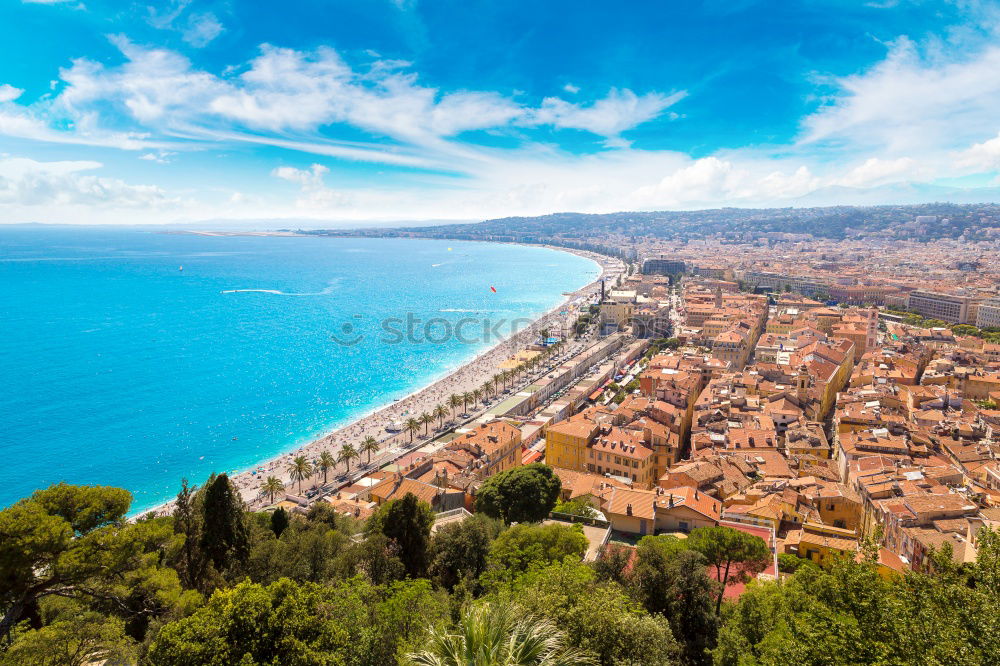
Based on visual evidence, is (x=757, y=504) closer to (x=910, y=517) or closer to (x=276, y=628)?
(x=910, y=517)

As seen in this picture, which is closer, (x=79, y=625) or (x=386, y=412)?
(x=79, y=625)

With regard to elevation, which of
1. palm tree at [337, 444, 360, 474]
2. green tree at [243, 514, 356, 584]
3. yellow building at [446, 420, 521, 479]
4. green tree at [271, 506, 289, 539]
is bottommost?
palm tree at [337, 444, 360, 474]

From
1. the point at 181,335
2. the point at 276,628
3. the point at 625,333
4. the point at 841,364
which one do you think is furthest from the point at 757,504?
the point at 181,335

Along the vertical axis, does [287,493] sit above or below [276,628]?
below

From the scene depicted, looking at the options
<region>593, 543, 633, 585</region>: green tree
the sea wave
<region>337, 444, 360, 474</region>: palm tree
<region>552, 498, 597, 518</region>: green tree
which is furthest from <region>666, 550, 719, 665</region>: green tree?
the sea wave

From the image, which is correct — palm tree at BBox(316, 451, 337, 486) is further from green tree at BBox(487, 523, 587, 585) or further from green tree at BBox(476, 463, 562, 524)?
green tree at BBox(487, 523, 587, 585)

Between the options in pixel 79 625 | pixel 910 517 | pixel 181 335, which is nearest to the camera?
pixel 79 625

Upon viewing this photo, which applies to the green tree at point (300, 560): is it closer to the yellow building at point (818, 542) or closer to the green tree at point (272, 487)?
the green tree at point (272, 487)
